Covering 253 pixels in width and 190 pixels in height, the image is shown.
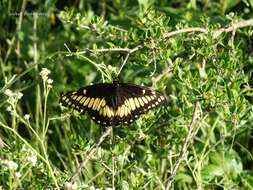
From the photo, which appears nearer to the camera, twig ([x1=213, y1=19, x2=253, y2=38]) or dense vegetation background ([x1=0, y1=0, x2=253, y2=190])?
dense vegetation background ([x1=0, y1=0, x2=253, y2=190])

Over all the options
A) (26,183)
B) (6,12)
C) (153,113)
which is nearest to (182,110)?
A: (153,113)

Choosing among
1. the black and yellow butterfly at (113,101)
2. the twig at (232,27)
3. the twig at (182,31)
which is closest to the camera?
the black and yellow butterfly at (113,101)

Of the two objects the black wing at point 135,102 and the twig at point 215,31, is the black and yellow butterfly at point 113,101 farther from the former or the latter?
the twig at point 215,31

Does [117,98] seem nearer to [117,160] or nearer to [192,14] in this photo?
[117,160]

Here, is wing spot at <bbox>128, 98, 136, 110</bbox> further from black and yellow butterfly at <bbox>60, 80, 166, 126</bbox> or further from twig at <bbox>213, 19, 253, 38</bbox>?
twig at <bbox>213, 19, 253, 38</bbox>

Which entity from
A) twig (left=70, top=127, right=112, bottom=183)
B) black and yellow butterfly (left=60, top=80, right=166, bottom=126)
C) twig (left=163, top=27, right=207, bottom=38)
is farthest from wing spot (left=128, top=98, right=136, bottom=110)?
twig (left=163, top=27, right=207, bottom=38)

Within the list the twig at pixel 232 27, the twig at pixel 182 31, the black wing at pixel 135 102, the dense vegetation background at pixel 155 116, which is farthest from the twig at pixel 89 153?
the twig at pixel 232 27

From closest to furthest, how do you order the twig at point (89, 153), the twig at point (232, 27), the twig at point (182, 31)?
1. the twig at point (89, 153)
2. the twig at point (182, 31)
3. the twig at point (232, 27)

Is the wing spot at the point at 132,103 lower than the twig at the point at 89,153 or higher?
higher
